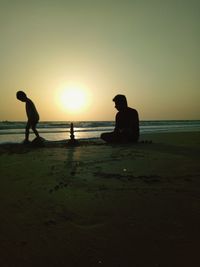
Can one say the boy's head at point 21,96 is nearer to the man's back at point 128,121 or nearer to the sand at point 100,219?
the man's back at point 128,121

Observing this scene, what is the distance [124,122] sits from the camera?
10.8m

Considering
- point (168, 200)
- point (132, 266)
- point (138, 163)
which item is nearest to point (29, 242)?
point (132, 266)

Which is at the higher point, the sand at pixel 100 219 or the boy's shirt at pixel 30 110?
the boy's shirt at pixel 30 110

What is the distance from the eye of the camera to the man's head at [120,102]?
35.3ft

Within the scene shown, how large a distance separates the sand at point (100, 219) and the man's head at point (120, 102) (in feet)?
21.0

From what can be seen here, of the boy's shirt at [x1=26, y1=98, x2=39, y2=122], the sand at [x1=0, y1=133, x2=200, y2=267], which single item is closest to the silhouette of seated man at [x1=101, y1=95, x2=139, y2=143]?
the boy's shirt at [x1=26, y1=98, x2=39, y2=122]

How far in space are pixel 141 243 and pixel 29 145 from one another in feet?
27.4

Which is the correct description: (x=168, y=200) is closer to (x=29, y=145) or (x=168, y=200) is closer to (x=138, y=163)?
(x=138, y=163)

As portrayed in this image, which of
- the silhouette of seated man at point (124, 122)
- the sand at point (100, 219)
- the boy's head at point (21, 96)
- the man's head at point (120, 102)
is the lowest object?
the sand at point (100, 219)

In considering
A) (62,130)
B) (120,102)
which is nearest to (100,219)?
(120,102)

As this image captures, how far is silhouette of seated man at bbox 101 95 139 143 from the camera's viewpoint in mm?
10742

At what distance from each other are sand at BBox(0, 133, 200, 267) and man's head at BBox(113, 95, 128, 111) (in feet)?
21.0

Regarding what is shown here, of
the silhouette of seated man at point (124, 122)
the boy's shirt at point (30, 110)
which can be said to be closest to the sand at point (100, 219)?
the boy's shirt at point (30, 110)

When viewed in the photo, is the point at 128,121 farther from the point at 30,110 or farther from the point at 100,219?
the point at 100,219
